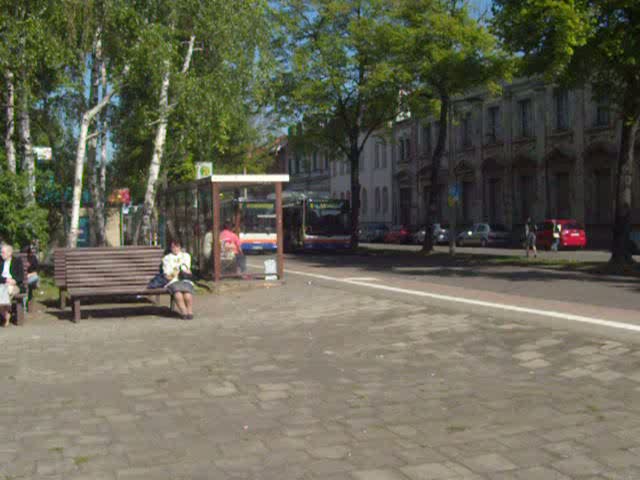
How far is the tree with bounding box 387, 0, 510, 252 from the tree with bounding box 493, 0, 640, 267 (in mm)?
9628

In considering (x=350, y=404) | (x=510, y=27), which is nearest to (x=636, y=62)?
(x=510, y=27)

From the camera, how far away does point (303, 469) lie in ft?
18.0

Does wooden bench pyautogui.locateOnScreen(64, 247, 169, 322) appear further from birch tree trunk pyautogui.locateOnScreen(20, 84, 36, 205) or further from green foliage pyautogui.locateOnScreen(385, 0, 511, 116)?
green foliage pyautogui.locateOnScreen(385, 0, 511, 116)

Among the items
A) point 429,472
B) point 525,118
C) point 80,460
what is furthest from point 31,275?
point 525,118

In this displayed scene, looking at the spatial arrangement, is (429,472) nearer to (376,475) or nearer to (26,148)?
(376,475)

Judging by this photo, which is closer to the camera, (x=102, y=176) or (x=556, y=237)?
(x=102, y=176)

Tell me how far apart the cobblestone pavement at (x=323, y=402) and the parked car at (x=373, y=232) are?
179ft

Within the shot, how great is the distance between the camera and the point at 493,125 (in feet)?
188

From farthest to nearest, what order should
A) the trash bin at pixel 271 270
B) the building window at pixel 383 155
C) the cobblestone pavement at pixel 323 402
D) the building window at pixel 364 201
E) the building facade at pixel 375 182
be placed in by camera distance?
the building window at pixel 364 201 < the building window at pixel 383 155 < the building facade at pixel 375 182 < the trash bin at pixel 271 270 < the cobblestone pavement at pixel 323 402

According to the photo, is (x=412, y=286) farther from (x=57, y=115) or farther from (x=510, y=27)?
(x=57, y=115)

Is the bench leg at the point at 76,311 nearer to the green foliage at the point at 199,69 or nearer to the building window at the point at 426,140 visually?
the green foliage at the point at 199,69

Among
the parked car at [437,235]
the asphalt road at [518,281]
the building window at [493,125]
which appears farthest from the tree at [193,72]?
the parked car at [437,235]

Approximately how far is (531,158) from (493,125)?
5.44m

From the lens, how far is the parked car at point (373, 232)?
6712 cm
